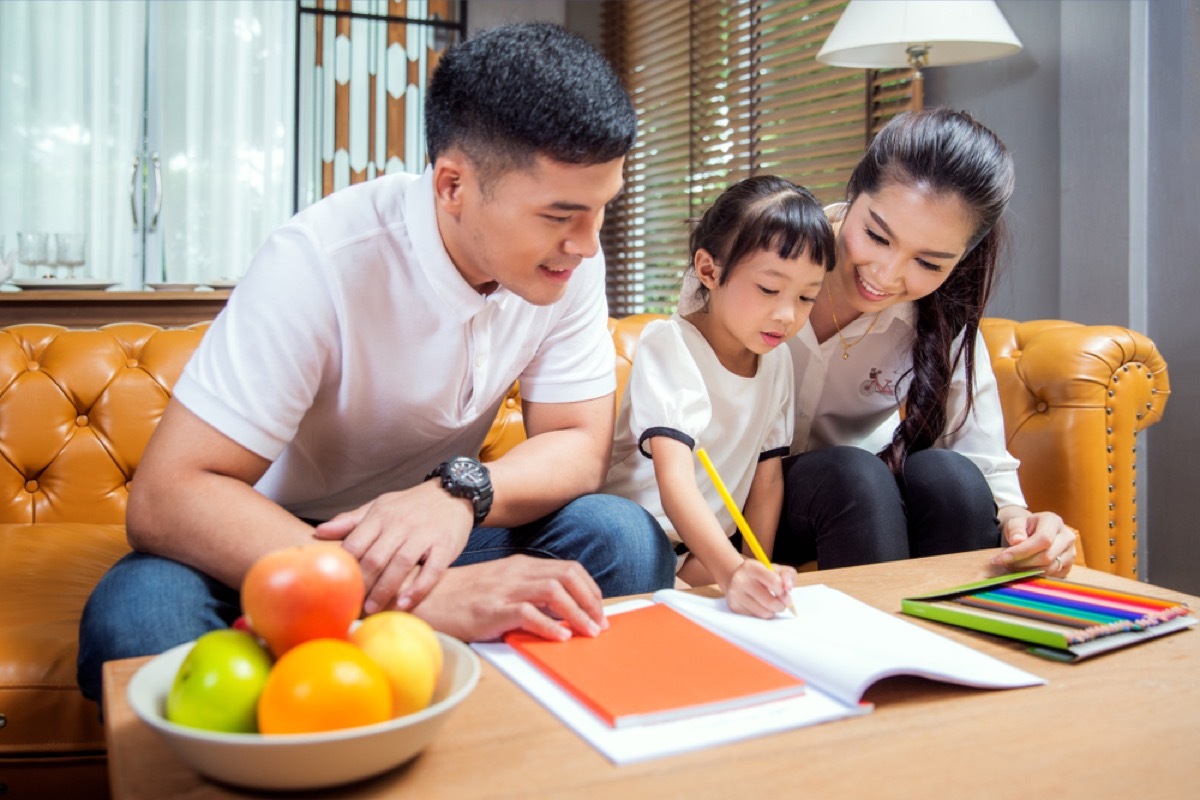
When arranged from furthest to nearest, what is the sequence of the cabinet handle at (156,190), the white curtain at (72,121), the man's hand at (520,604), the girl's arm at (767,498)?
the cabinet handle at (156,190)
the white curtain at (72,121)
the girl's arm at (767,498)
the man's hand at (520,604)

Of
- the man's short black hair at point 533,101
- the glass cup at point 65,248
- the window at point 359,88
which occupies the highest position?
the window at point 359,88

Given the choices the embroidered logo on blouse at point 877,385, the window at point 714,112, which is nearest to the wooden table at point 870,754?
the embroidered logo on blouse at point 877,385

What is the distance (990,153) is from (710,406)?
0.56 meters

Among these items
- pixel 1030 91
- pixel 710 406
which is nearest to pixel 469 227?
pixel 710 406

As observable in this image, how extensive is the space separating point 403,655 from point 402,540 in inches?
14.5

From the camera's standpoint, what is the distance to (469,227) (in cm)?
126

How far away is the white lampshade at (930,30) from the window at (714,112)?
0.53 metres

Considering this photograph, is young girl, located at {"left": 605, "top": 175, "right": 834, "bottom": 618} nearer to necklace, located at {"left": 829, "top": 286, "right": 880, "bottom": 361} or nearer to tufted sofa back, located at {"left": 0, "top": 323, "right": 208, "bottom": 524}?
necklace, located at {"left": 829, "top": 286, "right": 880, "bottom": 361}

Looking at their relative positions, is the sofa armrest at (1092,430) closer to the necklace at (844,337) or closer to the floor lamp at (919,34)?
the necklace at (844,337)

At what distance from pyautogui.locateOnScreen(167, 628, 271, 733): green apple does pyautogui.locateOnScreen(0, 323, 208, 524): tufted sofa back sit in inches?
52.8

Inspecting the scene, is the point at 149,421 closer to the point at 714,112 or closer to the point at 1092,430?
the point at 1092,430

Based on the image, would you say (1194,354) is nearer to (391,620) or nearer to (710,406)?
(710,406)

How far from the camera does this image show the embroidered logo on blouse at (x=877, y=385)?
5.87ft

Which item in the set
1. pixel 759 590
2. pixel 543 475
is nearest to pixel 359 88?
pixel 543 475
